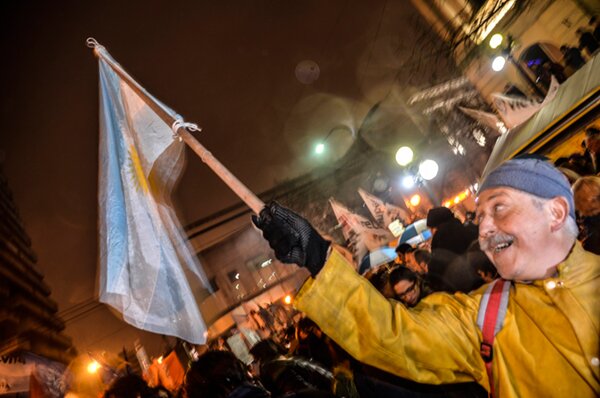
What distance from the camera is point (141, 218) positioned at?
332 centimetres

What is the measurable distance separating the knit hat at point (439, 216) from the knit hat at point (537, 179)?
14.7 ft

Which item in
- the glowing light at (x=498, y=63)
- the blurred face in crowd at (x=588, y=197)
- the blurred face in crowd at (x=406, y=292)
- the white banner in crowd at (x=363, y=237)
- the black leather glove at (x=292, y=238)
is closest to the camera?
the black leather glove at (x=292, y=238)

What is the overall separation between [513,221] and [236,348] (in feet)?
84.1

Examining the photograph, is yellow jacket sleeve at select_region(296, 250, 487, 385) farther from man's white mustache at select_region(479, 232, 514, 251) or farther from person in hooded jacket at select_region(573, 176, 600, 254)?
person in hooded jacket at select_region(573, 176, 600, 254)

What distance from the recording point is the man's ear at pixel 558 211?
2.07 metres

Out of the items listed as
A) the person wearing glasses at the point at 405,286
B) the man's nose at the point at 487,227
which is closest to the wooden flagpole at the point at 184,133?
the man's nose at the point at 487,227

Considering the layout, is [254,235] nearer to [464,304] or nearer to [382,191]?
[382,191]

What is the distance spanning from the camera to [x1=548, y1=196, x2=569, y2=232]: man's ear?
2.07 metres

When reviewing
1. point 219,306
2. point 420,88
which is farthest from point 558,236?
point 219,306

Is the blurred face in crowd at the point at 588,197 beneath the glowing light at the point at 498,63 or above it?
beneath

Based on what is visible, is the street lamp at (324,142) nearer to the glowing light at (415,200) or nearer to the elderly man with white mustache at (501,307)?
the glowing light at (415,200)

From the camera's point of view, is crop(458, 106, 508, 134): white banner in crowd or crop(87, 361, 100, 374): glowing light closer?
crop(458, 106, 508, 134): white banner in crowd

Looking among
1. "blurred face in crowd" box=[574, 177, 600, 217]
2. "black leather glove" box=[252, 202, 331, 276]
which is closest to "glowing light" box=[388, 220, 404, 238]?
"blurred face in crowd" box=[574, 177, 600, 217]

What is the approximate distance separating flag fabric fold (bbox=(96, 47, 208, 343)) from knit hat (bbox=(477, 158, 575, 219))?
2.70 meters
